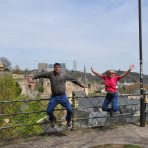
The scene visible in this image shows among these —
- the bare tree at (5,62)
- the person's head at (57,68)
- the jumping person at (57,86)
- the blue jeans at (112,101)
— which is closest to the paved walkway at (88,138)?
the blue jeans at (112,101)

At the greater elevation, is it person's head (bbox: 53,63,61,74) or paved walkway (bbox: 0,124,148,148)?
person's head (bbox: 53,63,61,74)

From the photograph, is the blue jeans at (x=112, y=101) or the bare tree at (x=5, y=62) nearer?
the blue jeans at (x=112, y=101)

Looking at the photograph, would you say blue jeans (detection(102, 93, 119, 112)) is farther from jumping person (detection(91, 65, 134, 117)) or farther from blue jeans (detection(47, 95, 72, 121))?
blue jeans (detection(47, 95, 72, 121))

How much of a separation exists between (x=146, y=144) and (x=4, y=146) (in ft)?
11.3

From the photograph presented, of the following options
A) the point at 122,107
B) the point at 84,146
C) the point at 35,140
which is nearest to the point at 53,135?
the point at 35,140

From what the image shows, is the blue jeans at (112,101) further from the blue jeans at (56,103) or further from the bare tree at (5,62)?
the bare tree at (5,62)

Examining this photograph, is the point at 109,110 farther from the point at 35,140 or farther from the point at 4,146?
the point at 4,146

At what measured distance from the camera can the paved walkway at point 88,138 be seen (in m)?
9.05

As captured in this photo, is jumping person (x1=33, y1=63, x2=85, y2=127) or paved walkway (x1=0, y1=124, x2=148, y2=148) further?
jumping person (x1=33, y1=63, x2=85, y2=127)

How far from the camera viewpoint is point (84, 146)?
8.95m

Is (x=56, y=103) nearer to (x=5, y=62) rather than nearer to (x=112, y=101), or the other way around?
(x=112, y=101)

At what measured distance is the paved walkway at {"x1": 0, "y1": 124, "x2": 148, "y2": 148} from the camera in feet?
29.7

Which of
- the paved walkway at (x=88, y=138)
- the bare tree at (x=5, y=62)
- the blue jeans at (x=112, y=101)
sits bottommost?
the paved walkway at (x=88, y=138)

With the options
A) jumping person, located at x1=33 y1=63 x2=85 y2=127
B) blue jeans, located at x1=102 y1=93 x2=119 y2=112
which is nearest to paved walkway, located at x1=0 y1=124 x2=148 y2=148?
blue jeans, located at x1=102 y1=93 x2=119 y2=112
